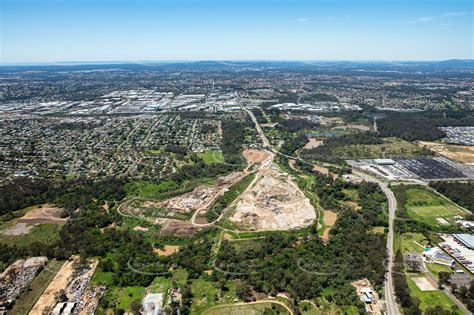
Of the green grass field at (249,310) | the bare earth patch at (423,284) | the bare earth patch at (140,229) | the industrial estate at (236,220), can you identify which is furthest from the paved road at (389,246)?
the bare earth patch at (140,229)

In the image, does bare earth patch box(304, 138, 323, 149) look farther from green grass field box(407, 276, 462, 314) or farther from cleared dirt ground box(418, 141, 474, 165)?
green grass field box(407, 276, 462, 314)

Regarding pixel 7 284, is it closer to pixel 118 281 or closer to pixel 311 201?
pixel 118 281

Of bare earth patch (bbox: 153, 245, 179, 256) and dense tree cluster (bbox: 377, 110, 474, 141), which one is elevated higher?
dense tree cluster (bbox: 377, 110, 474, 141)

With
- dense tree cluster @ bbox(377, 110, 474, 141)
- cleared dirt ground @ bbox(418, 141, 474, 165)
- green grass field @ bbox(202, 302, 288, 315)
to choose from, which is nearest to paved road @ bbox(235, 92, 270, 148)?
dense tree cluster @ bbox(377, 110, 474, 141)

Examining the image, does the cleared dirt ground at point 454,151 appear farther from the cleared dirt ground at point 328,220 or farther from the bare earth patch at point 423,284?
the bare earth patch at point 423,284

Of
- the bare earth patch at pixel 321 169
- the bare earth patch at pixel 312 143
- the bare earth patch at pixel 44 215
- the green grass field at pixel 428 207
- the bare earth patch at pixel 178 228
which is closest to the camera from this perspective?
the bare earth patch at pixel 178 228

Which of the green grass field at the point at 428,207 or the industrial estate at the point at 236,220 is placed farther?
the green grass field at the point at 428,207
